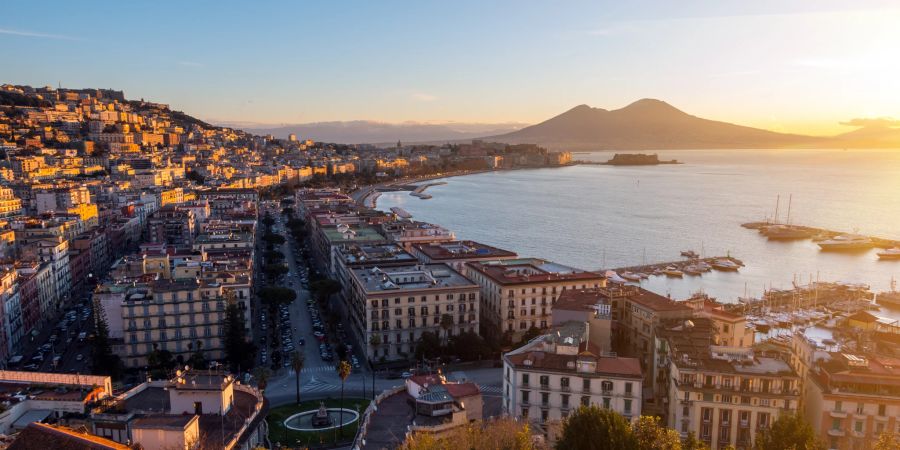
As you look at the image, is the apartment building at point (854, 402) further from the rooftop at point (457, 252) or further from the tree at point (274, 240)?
the tree at point (274, 240)

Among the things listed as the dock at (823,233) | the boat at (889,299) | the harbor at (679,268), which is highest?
the dock at (823,233)

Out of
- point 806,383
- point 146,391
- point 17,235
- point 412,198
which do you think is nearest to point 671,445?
point 806,383

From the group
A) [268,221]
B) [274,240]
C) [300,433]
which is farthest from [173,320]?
[268,221]

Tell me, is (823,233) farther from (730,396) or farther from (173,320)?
(173,320)

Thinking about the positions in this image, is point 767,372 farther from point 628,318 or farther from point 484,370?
point 484,370

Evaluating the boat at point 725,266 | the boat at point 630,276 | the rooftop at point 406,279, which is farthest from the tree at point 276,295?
the boat at point 725,266

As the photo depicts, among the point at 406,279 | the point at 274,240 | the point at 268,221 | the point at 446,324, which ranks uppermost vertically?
the point at 406,279
